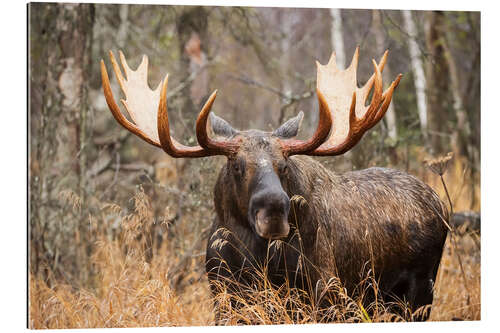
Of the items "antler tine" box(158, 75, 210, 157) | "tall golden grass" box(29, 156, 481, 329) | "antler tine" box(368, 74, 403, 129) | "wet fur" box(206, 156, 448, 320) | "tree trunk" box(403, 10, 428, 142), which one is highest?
"tree trunk" box(403, 10, 428, 142)

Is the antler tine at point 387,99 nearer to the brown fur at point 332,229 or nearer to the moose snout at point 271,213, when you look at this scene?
the brown fur at point 332,229

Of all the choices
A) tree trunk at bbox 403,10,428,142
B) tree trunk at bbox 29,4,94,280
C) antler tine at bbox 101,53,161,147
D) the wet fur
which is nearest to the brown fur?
the wet fur

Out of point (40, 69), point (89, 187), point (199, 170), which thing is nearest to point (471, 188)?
point (199, 170)

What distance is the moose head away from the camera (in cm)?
434

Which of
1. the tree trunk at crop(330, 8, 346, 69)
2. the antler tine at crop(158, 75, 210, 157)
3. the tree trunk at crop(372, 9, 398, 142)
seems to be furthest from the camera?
the tree trunk at crop(330, 8, 346, 69)

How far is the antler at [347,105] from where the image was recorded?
4.61 m

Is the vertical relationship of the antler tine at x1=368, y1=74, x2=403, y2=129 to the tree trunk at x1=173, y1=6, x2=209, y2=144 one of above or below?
below

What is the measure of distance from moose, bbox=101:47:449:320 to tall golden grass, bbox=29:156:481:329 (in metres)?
0.12

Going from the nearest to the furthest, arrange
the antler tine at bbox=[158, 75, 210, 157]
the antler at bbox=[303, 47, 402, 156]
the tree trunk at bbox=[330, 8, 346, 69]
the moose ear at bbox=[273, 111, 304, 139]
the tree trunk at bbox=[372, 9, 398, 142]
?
the antler tine at bbox=[158, 75, 210, 157], the antler at bbox=[303, 47, 402, 156], the moose ear at bbox=[273, 111, 304, 139], the tree trunk at bbox=[372, 9, 398, 142], the tree trunk at bbox=[330, 8, 346, 69]

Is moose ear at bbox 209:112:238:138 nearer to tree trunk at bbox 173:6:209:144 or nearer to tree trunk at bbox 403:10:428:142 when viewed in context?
tree trunk at bbox 173:6:209:144

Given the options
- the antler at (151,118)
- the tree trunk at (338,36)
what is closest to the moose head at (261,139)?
the antler at (151,118)

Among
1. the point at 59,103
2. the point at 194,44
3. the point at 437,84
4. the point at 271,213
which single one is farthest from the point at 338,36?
the point at 271,213

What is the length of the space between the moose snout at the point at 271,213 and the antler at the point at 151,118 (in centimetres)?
45

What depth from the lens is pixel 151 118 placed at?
4.89m
